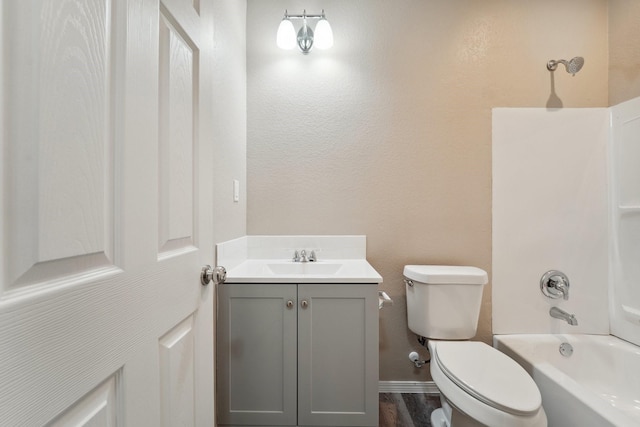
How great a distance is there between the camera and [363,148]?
6.00ft

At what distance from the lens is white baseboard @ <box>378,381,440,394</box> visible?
1.77 m

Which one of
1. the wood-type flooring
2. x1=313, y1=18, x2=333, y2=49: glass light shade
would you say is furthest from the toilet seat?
x1=313, y1=18, x2=333, y2=49: glass light shade

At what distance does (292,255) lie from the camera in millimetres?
1813

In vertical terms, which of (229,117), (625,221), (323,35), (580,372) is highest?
(323,35)

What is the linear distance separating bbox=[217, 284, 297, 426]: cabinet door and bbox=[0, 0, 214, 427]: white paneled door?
1.92 feet

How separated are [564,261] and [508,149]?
745 millimetres

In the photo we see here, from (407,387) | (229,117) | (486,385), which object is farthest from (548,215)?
(229,117)

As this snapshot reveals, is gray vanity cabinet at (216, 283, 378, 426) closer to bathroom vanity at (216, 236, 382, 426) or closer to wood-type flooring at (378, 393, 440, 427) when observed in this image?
bathroom vanity at (216, 236, 382, 426)

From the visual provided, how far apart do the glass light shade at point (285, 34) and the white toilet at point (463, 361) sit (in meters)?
1.47

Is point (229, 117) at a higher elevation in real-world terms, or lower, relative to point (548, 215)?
higher

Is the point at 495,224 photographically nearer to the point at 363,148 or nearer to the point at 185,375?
the point at 363,148

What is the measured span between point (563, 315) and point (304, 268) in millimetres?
1502

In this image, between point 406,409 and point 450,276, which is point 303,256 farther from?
A: point 406,409

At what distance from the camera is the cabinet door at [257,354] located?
1311mm
